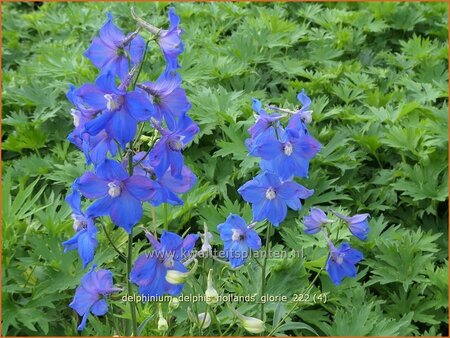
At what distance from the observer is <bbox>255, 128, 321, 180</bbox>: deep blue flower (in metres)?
1.71

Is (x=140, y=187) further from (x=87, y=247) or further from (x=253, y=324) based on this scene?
(x=253, y=324)

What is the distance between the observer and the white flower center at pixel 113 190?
156cm

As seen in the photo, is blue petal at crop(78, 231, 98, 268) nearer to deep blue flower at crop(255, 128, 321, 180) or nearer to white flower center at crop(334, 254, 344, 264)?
deep blue flower at crop(255, 128, 321, 180)

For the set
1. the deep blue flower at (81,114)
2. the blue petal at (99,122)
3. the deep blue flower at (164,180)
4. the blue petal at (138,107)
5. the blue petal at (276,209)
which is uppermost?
the blue petal at (138,107)

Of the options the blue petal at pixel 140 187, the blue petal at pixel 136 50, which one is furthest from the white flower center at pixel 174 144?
the blue petal at pixel 136 50

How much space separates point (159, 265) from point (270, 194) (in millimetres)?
405

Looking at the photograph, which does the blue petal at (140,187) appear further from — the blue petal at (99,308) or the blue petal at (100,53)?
the blue petal at (99,308)

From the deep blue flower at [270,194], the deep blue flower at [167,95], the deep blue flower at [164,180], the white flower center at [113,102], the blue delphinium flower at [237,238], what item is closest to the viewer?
the white flower center at [113,102]

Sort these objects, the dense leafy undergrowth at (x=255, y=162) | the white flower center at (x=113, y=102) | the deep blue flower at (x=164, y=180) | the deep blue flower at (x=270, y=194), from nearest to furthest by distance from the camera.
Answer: the white flower center at (x=113, y=102), the deep blue flower at (x=164, y=180), the deep blue flower at (x=270, y=194), the dense leafy undergrowth at (x=255, y=162)

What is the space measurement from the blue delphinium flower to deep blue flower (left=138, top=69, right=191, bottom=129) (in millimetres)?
461

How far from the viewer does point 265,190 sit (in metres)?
1.83

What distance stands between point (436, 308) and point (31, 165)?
218cm
